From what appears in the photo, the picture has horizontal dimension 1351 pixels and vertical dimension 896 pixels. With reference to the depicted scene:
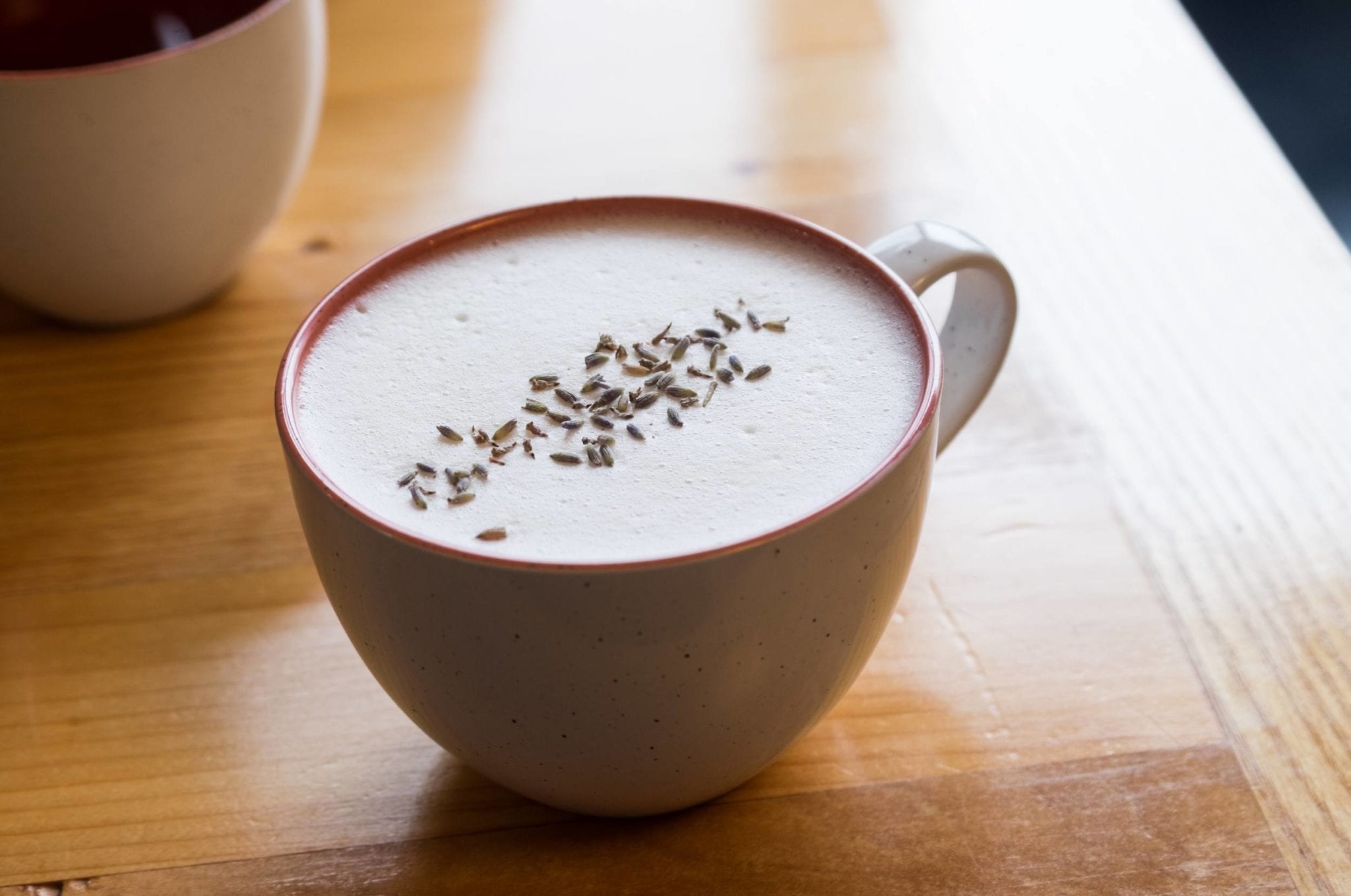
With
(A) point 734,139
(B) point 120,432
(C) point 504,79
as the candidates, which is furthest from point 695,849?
(C) point 504,79

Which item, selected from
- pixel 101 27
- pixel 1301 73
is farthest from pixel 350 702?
pixel 1301 73

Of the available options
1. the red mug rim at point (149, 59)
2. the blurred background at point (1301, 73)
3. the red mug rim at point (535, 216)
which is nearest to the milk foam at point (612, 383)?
the red mug rim at point (535, 216)

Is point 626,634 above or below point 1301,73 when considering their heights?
above

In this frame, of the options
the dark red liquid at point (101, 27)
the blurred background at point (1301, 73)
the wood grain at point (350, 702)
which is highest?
the dark red liquid at point (101, 27)

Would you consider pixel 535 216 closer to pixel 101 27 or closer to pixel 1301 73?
pixel 101 27

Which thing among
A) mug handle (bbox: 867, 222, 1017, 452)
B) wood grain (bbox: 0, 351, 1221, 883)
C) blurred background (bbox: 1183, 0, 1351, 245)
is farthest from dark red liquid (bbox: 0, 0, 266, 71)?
blurred background (bbox: 1183, 0, 1351, 245)

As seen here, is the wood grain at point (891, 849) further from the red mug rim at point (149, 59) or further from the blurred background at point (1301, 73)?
the blurred background at point (1301, 73)
